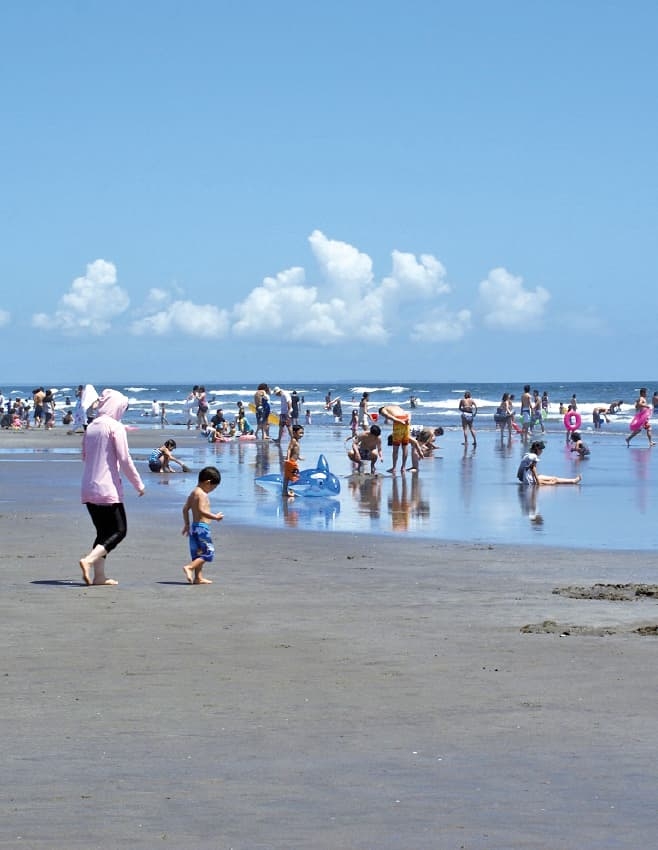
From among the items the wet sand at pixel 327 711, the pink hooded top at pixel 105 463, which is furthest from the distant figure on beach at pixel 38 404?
the pink hooded top at pixel 105 463

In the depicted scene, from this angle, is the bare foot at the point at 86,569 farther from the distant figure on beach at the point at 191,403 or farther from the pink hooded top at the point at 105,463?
the distant figure on beach at the point at 191,403

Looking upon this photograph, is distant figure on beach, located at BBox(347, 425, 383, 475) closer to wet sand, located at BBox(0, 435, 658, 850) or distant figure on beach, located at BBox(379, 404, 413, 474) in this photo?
distant figure on beach, located at BBox(379, 404, 413, 474)

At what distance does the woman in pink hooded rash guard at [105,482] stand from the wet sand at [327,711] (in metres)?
0.37

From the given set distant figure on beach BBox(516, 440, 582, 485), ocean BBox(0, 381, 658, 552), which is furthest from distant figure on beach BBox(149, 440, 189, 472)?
distant figure on beach BBox(516, 440, 582, 485)

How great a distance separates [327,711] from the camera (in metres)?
6.75

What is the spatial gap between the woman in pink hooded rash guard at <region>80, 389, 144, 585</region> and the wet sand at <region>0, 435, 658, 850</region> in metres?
0.37

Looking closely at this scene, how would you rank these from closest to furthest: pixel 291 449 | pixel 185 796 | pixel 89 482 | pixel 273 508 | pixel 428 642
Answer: pixel 185 796 → pixel 428 642 → pixel 89 482 → pixel 273 508 → pixel 291 449

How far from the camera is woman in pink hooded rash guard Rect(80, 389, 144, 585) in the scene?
11172mm

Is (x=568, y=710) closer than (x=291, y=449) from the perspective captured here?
Yes

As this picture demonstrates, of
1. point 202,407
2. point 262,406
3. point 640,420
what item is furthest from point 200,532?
point 202,407

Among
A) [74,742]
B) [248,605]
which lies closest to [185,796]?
[74,742]

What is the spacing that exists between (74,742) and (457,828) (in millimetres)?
2031

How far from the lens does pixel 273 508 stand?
19.4 m

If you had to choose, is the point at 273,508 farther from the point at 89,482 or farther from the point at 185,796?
the point at 185,796
